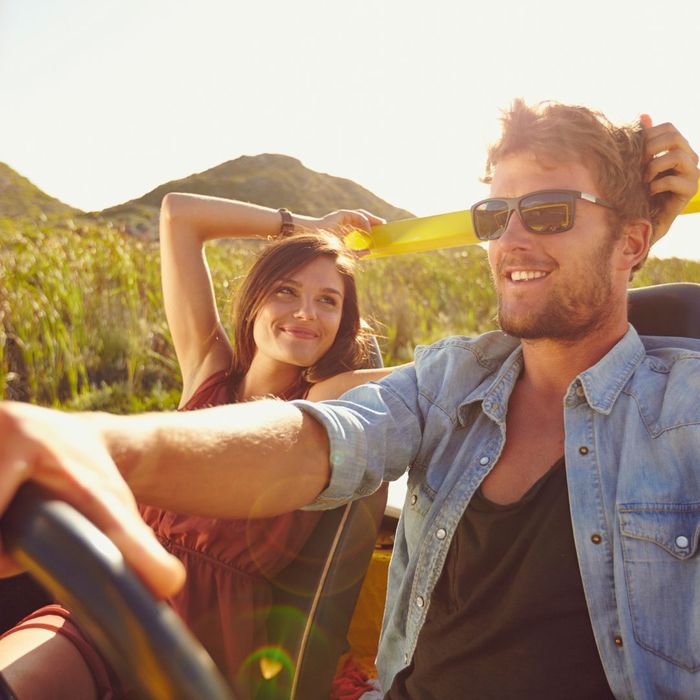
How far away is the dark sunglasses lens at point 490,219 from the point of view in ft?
5.64

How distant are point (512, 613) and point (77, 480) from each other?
109 centimetres

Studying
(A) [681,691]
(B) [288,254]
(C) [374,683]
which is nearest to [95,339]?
(B) [288,254]

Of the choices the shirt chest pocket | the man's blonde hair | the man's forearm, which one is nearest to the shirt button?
the shirt chest pocket

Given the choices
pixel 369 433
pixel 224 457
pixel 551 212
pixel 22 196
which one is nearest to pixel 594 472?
pixel 369 433

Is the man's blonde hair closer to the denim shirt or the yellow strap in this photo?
the yellow strap

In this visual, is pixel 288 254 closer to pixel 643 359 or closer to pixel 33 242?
pixel 643 359

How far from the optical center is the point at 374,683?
2129mm

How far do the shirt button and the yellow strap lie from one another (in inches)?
36.0

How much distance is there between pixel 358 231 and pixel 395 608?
1265mm

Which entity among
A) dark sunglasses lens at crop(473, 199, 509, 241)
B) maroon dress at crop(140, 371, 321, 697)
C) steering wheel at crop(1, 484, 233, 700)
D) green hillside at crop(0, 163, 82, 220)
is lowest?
maroon dress at crop(140, 371, 321, 697)

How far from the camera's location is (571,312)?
64.6 inches

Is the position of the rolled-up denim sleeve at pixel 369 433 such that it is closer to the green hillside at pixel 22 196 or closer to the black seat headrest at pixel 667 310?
the black seat headrest at pixel 667 310

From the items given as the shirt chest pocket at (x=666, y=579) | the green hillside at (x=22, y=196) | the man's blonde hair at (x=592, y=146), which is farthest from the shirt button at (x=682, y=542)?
the green hillside at (x=22, y=196)

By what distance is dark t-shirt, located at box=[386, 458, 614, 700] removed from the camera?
1.39m
